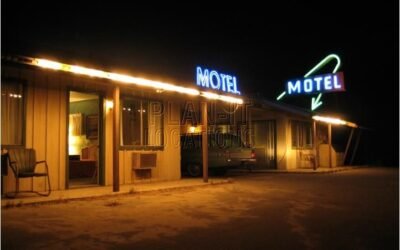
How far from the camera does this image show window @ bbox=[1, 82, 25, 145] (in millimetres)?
10664

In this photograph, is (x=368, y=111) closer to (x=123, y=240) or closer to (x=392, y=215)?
(x=392, y=215)

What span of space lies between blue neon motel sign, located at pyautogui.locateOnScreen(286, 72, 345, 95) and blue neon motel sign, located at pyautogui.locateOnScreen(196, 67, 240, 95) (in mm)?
15515

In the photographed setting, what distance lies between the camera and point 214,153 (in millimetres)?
17875

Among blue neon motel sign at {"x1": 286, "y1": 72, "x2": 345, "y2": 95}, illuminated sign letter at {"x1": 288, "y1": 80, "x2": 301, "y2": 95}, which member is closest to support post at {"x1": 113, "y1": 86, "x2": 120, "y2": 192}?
blue neon motel sign at {"x1": 286, "y1": 72, "x2": 345, "y2": 95}

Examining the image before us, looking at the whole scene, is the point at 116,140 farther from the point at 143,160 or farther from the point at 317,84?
the point at 317,84

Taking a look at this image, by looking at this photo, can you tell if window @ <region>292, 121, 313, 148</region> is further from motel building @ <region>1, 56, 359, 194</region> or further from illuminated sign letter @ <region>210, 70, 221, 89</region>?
illuminated sign letter @ <region>210, 70, 221, 89</region>

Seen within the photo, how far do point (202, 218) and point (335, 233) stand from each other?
230 cm

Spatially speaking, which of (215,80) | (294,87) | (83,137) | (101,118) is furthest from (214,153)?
(294,87)

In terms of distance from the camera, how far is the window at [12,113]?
420 inches

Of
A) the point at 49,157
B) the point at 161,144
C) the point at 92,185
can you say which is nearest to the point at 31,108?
the point at 49,157

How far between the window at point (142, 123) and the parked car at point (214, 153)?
121 inches

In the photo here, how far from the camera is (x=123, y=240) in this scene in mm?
6137

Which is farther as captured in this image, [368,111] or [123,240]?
[368,111]

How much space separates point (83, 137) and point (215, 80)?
517 centimetres
